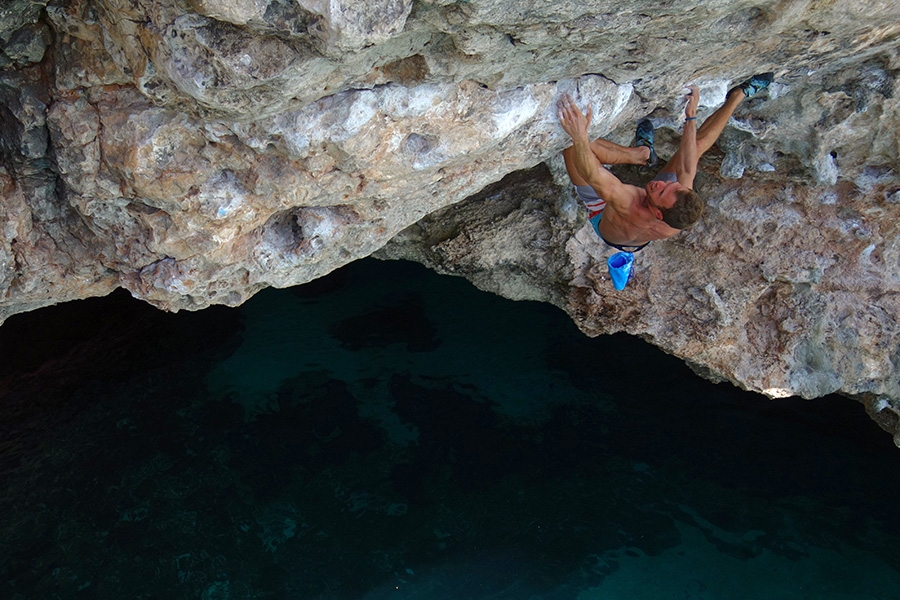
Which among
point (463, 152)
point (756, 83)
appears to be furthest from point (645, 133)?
point (463, 152)

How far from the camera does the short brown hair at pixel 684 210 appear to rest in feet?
8.52

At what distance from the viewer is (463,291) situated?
578 centimetres

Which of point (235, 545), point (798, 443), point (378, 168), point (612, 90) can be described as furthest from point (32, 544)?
point (798, 443)

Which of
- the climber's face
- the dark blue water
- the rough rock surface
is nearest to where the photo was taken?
the rough rock surface

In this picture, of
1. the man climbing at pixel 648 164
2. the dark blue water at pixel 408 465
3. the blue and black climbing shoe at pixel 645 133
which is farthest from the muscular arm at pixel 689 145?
the dark blue water at pixel 408 465

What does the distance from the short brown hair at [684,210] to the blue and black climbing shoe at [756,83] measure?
0.48 metres

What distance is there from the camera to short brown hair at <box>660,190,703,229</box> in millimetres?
2596

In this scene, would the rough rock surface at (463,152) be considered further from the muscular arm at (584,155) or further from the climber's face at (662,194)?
the climber's face at (662,194)

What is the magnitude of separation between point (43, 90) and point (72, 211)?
0.62 m

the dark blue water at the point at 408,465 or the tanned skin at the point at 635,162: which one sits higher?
the tanned skin at the point at 635,162

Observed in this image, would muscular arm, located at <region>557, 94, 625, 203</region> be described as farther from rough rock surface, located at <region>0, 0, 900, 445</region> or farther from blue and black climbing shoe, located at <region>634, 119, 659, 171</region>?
blue and black climbing shoe, located at <region>634, 119, 659, 171</region>

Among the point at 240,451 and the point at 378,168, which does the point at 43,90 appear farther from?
the point at 240,451

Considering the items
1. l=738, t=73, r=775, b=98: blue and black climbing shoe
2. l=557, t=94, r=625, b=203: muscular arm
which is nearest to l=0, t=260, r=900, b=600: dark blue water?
l=557, t=94, r=625, b=203: muscular arm

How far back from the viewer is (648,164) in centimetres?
312
